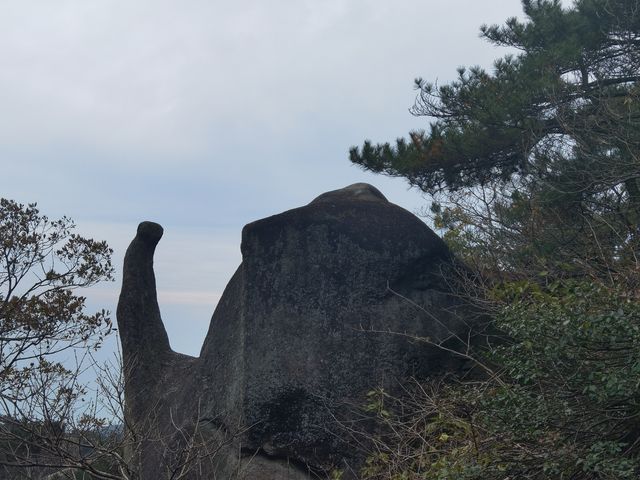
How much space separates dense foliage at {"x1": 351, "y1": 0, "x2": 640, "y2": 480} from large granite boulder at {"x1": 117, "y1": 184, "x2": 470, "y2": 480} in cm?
37

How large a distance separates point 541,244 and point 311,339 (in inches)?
123

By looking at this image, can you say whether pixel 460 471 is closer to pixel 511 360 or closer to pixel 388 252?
pixel 511 360

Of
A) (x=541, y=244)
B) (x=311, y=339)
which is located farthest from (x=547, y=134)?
(x=311, y=339)

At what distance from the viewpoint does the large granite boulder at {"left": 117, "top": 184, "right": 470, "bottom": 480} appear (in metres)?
7.75

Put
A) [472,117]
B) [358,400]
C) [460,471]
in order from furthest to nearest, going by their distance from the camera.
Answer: [472,117] → [358,400] → [460,471]

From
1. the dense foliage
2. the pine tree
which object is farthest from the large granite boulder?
the pine tree

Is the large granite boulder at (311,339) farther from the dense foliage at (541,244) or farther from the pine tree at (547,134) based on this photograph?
the pine tree at (547,134)

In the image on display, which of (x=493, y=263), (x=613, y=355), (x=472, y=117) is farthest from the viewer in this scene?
(x=472, y=117)

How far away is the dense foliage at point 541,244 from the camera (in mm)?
5809

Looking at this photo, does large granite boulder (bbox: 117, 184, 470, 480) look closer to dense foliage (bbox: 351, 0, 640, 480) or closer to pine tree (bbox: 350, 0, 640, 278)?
dense foliage (bbox: 351, 0, 640, 480)

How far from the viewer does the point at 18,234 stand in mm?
11383

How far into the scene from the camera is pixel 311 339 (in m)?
7.95

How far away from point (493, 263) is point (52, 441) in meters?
5.34

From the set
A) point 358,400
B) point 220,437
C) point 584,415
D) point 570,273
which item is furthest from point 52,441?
point 570,273
